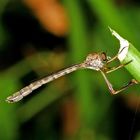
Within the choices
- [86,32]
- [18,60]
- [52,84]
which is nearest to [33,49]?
[18,60]

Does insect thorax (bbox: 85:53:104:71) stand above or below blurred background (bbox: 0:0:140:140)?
below

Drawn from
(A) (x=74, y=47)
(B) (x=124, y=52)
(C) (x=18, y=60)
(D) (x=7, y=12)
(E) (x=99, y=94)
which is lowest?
(B) (x=124, y=52)

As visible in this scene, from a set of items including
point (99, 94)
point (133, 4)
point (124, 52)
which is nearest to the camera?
point (124, 52)

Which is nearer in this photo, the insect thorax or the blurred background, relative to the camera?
the insect thorax

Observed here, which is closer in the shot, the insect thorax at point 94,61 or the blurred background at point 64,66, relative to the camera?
the insect thorax at point 94,61

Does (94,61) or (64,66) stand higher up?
(64,66)

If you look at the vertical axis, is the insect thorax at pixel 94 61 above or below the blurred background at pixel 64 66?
below

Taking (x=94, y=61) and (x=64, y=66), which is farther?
(x=64, y=66)

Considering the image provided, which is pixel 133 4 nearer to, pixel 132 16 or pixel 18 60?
pixel 132 16
